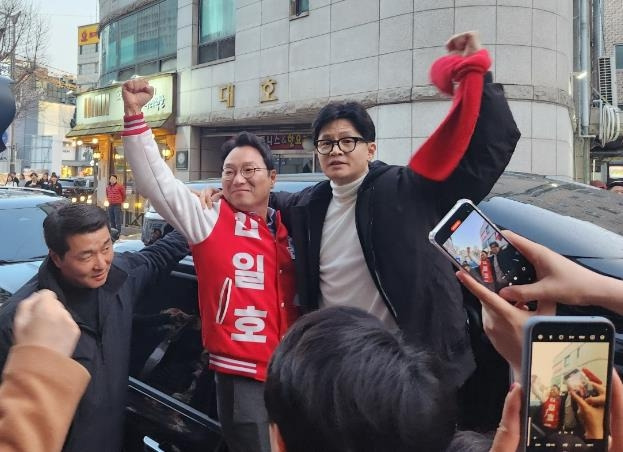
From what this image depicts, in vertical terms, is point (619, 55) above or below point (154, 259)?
above

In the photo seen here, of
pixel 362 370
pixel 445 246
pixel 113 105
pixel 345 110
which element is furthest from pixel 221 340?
pixel 113 105

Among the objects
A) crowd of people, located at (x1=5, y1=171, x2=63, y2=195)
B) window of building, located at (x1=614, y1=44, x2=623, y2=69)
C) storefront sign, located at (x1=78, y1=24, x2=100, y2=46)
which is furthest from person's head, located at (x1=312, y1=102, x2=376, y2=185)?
storefront sign, located at (x1=78, y1=24, x2=100, y2=46)

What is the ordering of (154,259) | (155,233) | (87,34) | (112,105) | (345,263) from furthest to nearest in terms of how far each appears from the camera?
(87,34) < (112,105) < (155,233) < (154,259) < (345,263)

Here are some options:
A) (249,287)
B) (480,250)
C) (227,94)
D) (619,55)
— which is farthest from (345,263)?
(619,55)

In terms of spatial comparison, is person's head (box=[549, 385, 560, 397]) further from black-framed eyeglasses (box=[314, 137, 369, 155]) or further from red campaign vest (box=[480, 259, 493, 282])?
black-framed eyeglasses (box=[314, 137, 369, 155])

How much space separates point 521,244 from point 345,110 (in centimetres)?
111

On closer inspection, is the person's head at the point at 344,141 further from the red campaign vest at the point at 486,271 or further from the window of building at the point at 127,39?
the window of building at the point at 127,39

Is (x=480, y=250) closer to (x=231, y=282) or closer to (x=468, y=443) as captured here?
(x=468, y=443)

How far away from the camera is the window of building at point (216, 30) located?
14609mm

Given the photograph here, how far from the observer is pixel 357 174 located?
7.19 feet

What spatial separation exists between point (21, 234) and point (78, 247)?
13.9ft

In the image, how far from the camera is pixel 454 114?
69.8 inches

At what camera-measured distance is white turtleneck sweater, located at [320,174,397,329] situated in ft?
6.96

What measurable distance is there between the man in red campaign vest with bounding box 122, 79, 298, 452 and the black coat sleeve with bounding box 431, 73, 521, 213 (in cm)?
80
